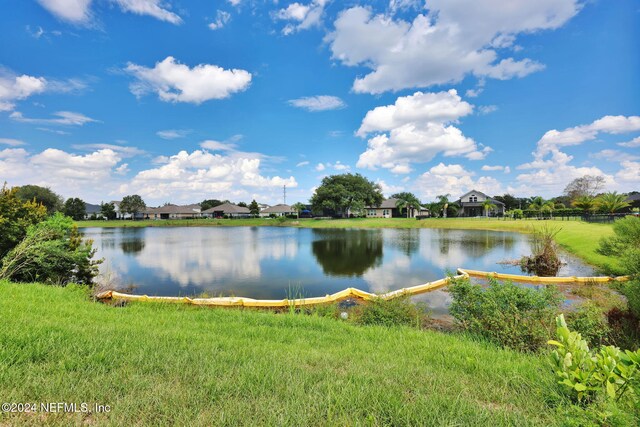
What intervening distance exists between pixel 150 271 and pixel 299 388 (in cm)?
1622

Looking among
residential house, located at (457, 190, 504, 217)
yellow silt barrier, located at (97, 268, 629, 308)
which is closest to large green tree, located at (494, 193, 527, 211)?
residential house, located at (457, 190, 504, 217)

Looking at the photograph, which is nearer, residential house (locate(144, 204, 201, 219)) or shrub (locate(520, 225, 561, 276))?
shrub (locate(520, 225, 561, 276))

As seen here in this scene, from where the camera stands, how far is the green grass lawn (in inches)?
94.4

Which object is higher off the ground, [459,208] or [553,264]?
[459,208]

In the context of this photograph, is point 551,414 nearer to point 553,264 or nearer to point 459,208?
point 553,264

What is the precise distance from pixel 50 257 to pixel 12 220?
7.45 ft

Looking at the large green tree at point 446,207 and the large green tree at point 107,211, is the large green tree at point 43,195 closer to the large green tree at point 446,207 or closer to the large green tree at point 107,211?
the large green tree at point 107,211

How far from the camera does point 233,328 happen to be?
5391 millimetres

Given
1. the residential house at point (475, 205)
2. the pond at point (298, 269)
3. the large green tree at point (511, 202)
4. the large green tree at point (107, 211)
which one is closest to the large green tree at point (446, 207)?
the residential house at point (475, 205)

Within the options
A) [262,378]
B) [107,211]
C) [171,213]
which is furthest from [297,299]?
[171,213]

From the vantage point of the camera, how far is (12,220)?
10.9 m

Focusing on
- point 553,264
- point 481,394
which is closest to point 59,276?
point 481,394

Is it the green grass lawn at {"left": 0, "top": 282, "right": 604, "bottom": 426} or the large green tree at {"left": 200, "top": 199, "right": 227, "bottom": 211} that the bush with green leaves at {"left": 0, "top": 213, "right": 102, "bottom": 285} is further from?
the large green tree at {"left": 200, "top": 199, "right": 227, "bottom": 211}

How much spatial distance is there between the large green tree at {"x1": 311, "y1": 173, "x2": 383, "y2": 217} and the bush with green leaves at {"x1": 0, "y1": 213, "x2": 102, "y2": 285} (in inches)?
2242
